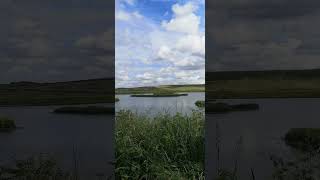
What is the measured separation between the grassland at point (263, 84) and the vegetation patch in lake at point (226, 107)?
2.5 inches

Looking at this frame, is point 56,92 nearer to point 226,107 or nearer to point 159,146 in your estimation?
point 226,107

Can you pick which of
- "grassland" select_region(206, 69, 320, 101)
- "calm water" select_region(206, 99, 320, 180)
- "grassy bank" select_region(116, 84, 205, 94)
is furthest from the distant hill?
"grassy bank" select_region(116, 84, 205, 94)

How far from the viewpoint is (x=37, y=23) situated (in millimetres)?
3498

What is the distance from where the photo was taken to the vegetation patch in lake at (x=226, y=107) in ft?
11.1

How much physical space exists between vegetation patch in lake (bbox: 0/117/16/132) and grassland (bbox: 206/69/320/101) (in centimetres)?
154

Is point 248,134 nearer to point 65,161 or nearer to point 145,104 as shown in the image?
point 65,161

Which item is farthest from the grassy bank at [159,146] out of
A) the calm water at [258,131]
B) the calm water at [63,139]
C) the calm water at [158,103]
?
the calm water at [258,131]

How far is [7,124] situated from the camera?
3.49 m

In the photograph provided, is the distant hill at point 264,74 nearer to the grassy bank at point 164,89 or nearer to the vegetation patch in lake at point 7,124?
the vegetation patch in lake at point 7,124

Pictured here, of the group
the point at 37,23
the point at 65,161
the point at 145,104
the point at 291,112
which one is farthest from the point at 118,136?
the point at 291,112

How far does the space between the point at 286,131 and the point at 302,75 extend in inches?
17.4

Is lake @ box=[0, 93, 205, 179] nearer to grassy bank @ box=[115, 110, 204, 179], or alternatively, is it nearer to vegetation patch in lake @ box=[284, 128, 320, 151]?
grassy bank @ box=[115, 110, 204, 179]

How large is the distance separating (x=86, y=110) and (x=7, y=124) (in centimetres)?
62

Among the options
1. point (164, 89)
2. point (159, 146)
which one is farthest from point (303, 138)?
point (164, 89)
